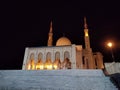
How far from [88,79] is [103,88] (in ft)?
4.81

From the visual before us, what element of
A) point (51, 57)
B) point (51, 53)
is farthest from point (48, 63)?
point (51, 53)

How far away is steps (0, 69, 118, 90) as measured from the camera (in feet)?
28.8

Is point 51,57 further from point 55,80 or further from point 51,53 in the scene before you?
point 55,80

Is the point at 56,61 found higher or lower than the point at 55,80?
higher

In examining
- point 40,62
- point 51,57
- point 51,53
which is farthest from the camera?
point 40,62

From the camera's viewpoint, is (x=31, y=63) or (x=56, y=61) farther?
(x=31, y=63)

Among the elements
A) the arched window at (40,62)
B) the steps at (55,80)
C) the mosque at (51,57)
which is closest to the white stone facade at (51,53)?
the mosque at (51,57)

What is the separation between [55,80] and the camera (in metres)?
9.85

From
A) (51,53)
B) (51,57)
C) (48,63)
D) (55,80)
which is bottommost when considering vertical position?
(55,80)

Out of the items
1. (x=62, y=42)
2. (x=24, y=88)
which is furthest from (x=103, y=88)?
(x=62, y=42)

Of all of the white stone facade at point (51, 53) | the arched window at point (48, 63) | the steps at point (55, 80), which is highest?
the white stone facade at point (51, 53)

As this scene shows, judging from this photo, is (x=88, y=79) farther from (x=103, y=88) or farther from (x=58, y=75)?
(x=58, y=75)

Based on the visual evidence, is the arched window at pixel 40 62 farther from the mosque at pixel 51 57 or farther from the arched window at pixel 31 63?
the arched window at pixel 31 63

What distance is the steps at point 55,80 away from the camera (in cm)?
→ 877
